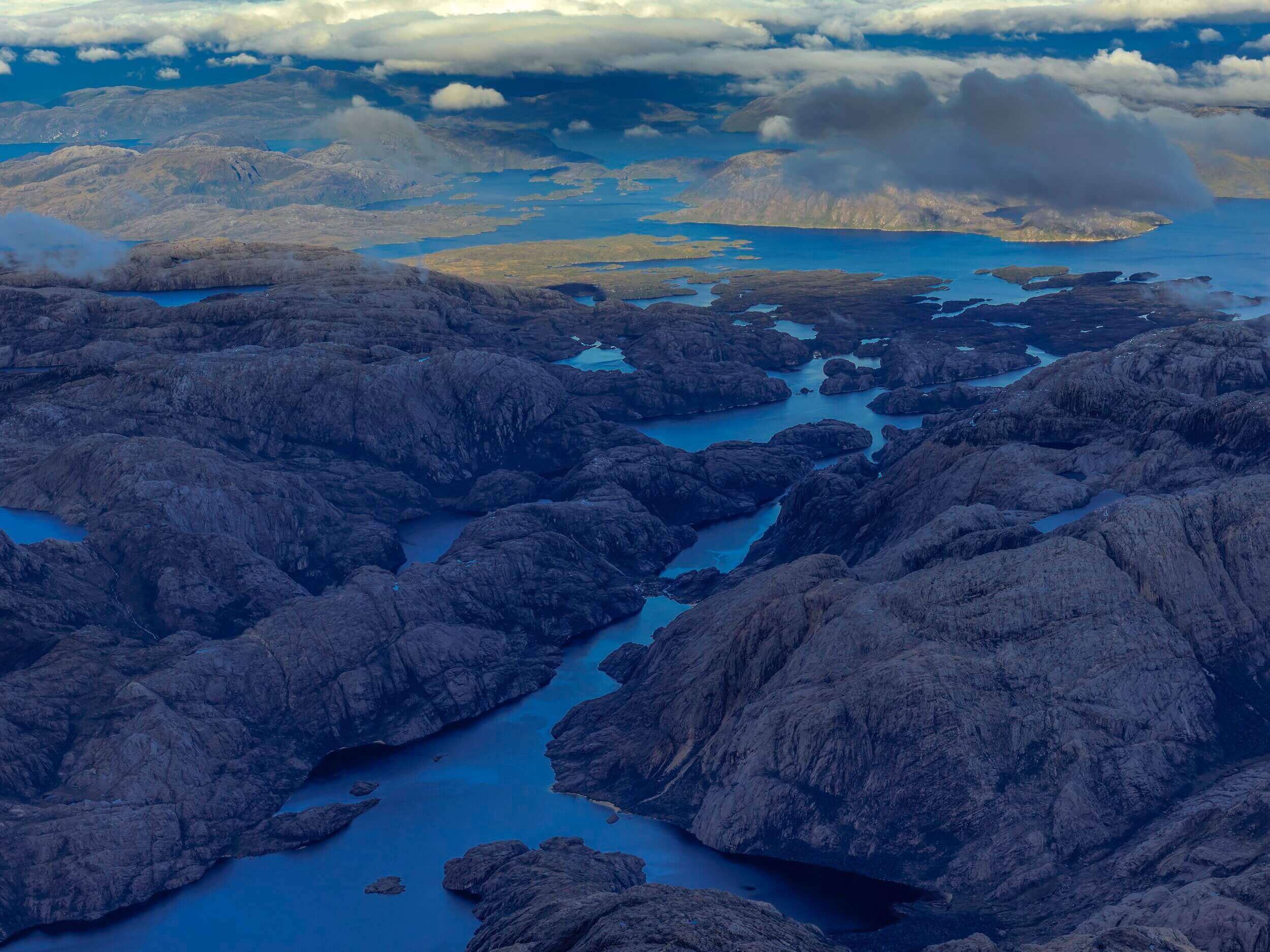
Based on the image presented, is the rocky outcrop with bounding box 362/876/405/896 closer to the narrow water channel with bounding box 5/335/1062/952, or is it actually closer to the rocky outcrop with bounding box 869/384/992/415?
the narrow water channel with bounding box 5/335/1062/952

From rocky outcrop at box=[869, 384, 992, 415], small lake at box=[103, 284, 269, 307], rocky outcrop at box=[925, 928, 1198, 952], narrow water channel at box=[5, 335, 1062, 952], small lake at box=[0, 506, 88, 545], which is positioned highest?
rocky outcrop at box=[925, 928, 1198, 952]

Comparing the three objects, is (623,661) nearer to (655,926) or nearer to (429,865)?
(429,865)

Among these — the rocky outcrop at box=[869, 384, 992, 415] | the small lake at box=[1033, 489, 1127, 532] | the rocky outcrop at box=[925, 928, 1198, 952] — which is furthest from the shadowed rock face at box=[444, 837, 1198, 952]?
the rocky outcrop at box=[869, 384, 992, 415]

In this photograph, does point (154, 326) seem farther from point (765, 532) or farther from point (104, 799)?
point (104, 799)

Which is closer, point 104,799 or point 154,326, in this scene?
point 104,799

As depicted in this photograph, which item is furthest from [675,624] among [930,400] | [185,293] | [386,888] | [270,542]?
[185,293]

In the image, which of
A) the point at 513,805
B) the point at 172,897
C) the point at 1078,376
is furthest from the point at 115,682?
the point at 1078,376

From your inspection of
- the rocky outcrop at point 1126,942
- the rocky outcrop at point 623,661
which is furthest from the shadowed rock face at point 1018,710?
the rocky outcrop at point 623,661
